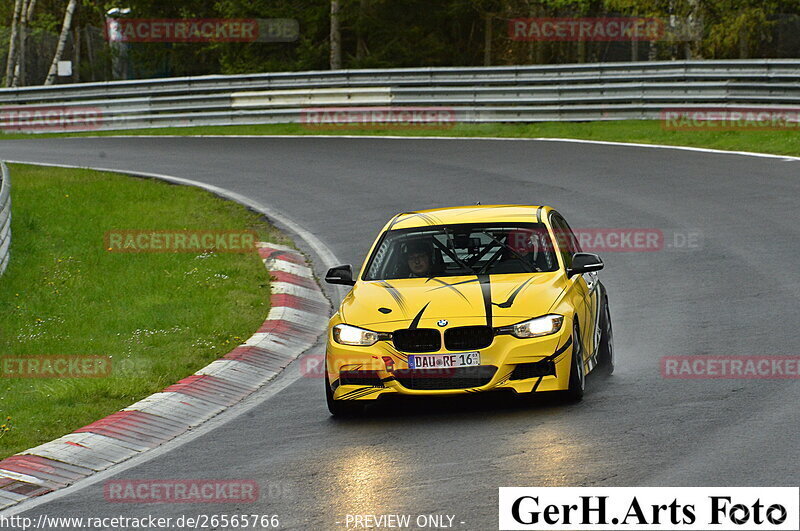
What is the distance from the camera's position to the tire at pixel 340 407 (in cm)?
929

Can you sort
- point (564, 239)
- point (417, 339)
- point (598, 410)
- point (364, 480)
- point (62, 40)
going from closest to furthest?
point (364, 480), point (598, 410), point (417, 339), point (564, 239), point (62, 40)

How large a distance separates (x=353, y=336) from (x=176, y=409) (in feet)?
5.14

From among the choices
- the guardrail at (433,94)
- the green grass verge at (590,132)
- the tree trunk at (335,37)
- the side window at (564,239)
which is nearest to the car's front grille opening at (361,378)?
the side window at (564,239)

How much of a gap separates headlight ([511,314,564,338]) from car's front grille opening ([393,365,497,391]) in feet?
1.06

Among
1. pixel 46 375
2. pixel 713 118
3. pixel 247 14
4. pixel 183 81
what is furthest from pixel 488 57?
pixel 46 375

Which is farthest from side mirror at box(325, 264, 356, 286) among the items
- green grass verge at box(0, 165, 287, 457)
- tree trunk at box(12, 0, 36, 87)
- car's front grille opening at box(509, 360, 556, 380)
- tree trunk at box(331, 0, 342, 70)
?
tree trunk at box(12, 0, 36, 87)

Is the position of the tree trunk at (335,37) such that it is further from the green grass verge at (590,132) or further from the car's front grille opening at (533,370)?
the car's front grille opening at (533,370)

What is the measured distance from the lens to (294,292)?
1405 centimetres

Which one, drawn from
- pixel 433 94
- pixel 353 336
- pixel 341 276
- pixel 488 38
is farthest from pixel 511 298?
pixel 488 38

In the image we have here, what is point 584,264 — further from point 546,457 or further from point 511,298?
point 546,457

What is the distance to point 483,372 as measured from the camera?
29.3 ft

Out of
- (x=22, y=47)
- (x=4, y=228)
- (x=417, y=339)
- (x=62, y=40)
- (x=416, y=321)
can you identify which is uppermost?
(x=62, y=40)

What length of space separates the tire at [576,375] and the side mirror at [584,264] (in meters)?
0.63

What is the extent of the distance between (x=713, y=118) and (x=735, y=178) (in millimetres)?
6704
